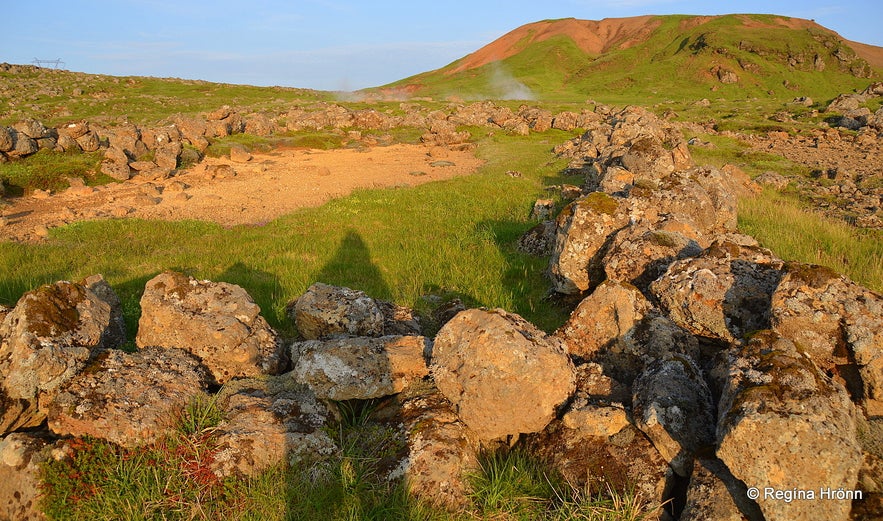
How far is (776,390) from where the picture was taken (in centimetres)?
362

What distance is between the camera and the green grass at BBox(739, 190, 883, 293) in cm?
916

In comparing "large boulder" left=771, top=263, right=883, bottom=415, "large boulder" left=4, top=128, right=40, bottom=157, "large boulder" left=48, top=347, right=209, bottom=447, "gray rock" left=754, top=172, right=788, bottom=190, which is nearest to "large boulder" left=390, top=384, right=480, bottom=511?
"large boulder" left=48, top=347, right=209, bottom=447

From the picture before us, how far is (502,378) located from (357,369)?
1456 mm

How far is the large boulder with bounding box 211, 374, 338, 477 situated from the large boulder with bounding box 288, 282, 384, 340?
1.14m

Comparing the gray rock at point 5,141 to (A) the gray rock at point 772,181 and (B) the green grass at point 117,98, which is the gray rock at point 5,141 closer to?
(B) the green grass at point 117,98

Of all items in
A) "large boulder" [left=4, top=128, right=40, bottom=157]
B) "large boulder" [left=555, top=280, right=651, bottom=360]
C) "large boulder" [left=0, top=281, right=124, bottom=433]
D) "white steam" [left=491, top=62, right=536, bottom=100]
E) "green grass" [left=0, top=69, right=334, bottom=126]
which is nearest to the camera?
"large boulder" [left=0, top=281, right=124, bottom=433]

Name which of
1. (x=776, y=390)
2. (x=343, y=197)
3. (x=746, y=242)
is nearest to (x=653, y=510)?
(x=776, y=390)

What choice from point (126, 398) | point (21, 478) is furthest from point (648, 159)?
point (21, 478)

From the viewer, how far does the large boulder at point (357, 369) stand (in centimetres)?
504

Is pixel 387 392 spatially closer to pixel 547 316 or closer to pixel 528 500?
pixel 528 500

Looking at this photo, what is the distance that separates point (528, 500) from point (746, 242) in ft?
17.3

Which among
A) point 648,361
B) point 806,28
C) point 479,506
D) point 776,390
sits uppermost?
point 806,28

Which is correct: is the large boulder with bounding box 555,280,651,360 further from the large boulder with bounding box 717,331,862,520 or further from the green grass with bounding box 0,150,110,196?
the green grass with bounding box 0,150,110,196

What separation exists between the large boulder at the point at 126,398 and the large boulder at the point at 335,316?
4.76 ft
